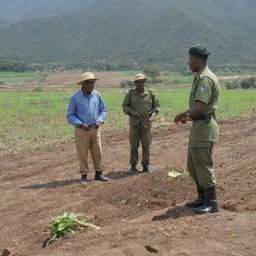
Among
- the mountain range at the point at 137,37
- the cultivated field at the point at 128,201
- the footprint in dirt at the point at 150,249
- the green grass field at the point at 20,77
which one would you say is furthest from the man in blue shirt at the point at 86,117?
the mountain range at the point at 137,37

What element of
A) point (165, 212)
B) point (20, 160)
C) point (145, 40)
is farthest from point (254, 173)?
point (145, 40)

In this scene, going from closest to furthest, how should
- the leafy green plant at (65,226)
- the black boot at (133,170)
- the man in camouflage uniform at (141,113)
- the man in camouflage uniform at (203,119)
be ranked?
the man in camouflage uniform at (203,119)
the leafy green plant at (65,226)
the man in camouflage uniform at (141,113)
the black boot at (133,170)

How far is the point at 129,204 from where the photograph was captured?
712 cm

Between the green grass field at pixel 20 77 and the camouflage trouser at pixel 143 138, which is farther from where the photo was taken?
the green grass field at pixel 20 77

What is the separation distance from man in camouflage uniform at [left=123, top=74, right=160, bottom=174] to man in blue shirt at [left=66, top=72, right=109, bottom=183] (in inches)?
22.3

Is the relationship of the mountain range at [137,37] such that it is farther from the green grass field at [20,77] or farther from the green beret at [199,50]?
the green beret at [199,50]

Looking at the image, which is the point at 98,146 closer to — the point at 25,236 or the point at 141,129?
the point at 141,129

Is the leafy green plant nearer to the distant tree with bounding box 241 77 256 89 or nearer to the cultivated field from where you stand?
the cultivated field

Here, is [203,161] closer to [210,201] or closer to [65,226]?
[210,201]

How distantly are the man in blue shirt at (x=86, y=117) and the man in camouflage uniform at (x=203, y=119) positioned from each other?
111 inches

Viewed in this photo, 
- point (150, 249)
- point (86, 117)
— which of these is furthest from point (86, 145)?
point (150, 249)

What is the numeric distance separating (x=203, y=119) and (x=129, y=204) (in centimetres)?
212

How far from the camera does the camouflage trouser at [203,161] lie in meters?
5.61

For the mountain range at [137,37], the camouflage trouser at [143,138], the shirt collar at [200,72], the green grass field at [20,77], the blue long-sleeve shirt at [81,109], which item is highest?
the mountain range at [137,37]
